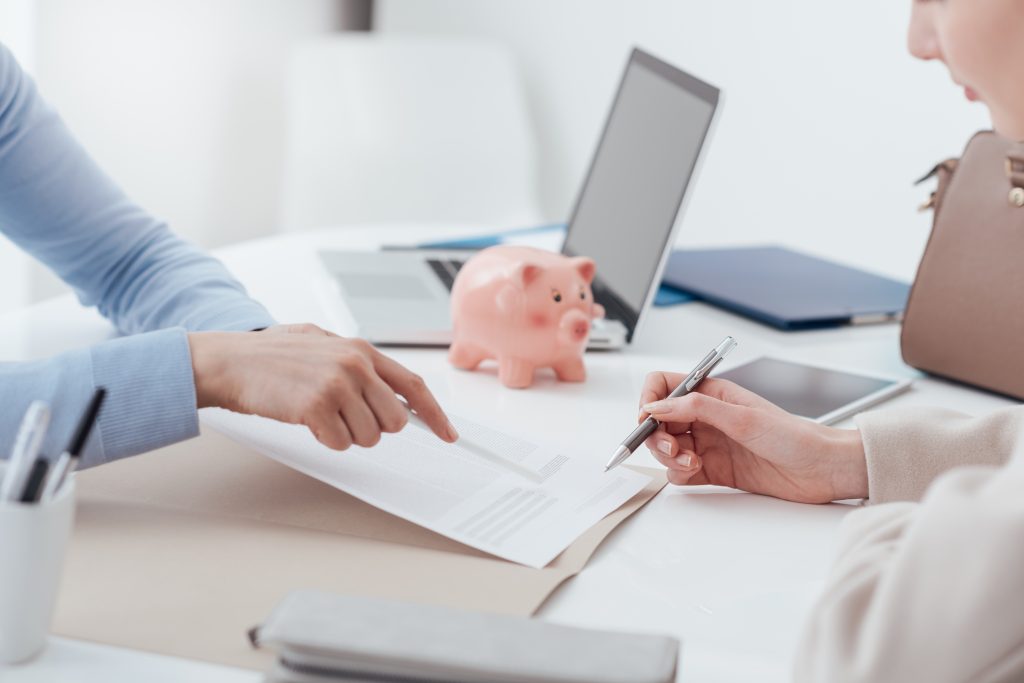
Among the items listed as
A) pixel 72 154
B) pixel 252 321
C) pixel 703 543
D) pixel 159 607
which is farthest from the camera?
pixel 72 154

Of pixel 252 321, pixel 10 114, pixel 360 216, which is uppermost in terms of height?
pixel 10 114

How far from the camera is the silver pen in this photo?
0.90 m

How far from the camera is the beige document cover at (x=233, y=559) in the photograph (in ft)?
2.16

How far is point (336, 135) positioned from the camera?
2.71 metres

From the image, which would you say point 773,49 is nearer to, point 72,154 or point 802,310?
point 802,310

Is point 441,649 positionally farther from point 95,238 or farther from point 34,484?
point 95,238

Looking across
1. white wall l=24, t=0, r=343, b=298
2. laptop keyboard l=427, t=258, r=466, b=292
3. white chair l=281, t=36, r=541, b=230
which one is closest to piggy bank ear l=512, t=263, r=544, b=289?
laptop keyboard l=427, t=258, r=466, b=292

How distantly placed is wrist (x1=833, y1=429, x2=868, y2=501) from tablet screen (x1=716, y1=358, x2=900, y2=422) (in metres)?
0.18

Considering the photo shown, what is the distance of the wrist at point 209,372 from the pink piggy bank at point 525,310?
1.13ft

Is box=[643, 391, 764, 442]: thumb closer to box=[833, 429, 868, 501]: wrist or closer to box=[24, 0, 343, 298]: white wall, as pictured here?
box=[833, 429, 868, 501]: wrist

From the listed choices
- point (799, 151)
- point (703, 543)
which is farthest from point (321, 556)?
point (799, 151)

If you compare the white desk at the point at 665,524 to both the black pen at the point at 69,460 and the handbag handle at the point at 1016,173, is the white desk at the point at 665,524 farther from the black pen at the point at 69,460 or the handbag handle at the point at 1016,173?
the handbag handle at the point at 1016,173

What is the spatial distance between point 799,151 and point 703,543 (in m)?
2.20

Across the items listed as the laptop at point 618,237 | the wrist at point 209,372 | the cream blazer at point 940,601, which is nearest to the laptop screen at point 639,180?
the laptop at point 618,237
